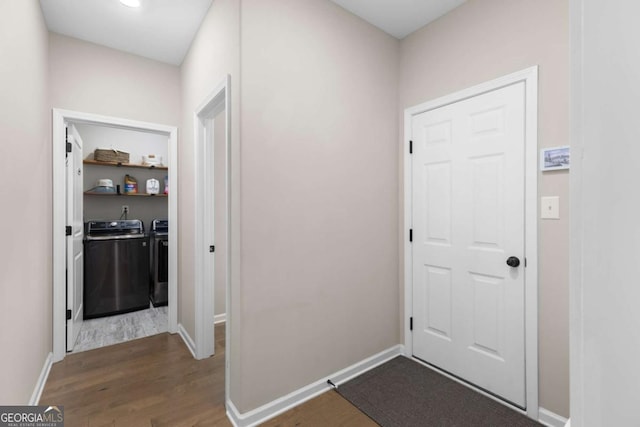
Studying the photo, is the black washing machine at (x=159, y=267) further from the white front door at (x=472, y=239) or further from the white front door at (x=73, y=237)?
the white front door at (x=472, y=239)

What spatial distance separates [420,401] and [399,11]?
2799 millimetres

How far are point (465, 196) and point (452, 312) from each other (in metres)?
0.88

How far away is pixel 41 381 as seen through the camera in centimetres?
214

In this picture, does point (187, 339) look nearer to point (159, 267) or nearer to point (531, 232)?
point (159, 267)

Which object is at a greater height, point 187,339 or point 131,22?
point 131,22

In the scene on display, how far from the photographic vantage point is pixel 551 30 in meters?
1.74

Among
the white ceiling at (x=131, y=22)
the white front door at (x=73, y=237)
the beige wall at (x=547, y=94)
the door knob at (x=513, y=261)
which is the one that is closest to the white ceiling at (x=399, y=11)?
the beige wall at (x=547, y=94)

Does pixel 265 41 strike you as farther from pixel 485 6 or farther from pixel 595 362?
pixel 595 362

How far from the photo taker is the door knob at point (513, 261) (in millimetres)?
1909

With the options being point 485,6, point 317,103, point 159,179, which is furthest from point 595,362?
point 159,179

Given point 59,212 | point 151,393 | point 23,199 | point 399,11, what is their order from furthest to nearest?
point 59,212 < point 399,11 < point 151,393 < point 23,199

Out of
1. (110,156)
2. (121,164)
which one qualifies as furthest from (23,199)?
(121,164)

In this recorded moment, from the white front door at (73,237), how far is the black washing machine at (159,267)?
3.01 feet

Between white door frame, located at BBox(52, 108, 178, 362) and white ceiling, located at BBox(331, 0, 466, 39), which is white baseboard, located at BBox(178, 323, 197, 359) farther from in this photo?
white ceiling, located at BBox(331, 0, 466, 39)
